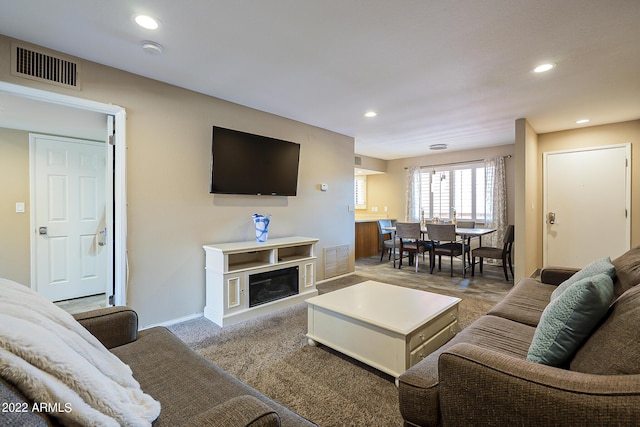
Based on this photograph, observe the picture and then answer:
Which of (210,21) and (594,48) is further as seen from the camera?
(594,48)

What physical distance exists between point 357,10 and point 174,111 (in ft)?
6.85

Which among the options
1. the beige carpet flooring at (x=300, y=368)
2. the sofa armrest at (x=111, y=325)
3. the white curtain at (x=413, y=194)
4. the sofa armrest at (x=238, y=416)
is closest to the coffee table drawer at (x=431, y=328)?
the beige carpet flooring at (x=300, y=368)

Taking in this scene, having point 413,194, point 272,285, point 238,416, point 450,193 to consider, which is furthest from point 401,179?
point 238,416

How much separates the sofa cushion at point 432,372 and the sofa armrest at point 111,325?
1.42m

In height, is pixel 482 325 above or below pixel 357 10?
below

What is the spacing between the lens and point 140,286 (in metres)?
2.79

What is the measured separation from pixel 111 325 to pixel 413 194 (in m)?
6.67

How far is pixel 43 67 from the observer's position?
2289 mm

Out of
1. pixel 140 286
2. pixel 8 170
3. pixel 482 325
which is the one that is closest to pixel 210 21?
pixel 140 286

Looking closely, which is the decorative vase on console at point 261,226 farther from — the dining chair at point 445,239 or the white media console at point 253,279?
the dining chair at point 445,239

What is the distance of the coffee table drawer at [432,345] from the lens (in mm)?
1938

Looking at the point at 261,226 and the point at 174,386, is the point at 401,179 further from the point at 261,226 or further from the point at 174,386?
the point at 174,386

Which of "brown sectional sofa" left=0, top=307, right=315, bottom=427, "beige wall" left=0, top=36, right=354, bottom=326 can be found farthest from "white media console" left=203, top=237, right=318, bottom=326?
"brown sectional sofa" left=0, top=307, right=315, bottom=427

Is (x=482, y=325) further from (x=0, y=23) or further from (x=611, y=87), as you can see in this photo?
(x=0, y=23)
